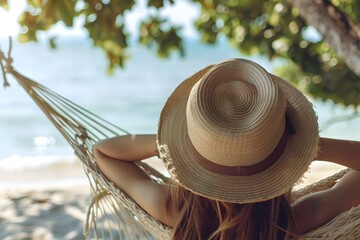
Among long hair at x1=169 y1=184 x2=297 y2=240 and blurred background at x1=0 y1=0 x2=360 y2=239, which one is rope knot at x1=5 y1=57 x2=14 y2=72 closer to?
blurred background at x1=0 y1=0 x2=360 y2=239

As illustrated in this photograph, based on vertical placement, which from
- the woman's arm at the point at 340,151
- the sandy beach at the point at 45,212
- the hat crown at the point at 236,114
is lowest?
the sandy beach at the point at 45,212

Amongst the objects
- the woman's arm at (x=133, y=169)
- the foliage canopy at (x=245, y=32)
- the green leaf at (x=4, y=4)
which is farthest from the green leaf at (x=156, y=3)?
the woman's arm at (x=133, y=169)

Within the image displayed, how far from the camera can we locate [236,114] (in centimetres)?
123

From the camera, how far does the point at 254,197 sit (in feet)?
4.01

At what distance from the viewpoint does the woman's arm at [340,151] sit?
1420 millimetres

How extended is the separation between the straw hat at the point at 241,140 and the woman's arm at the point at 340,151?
5.5 inches

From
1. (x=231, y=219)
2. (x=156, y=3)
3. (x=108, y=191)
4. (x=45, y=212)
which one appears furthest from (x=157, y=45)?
(x=231, y=219)

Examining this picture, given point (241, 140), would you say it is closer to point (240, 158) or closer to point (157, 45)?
point (240, 158)

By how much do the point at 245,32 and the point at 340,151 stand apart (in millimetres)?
2646

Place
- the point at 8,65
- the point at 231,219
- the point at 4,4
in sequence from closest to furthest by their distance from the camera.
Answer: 1. the point at 231,219
2. the point at 8,65
3. the point at 4,4

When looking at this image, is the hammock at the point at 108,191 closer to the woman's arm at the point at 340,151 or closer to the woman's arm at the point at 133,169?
the woman's arm at the point at 133,169

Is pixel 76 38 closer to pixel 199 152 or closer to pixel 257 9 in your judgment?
pixel 257 9

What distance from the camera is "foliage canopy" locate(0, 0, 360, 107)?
2.92 metres

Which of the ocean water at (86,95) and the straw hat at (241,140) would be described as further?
the ocean water at (86,95)
